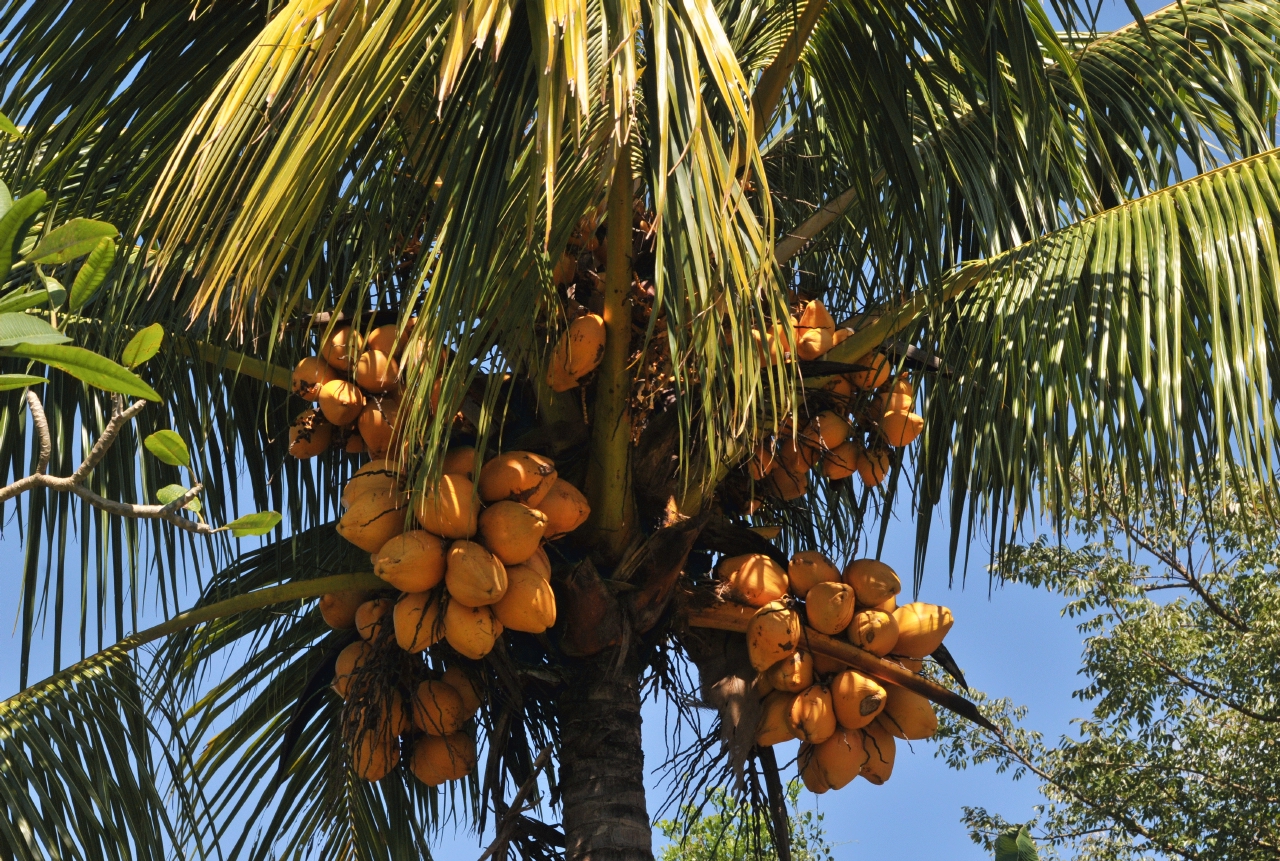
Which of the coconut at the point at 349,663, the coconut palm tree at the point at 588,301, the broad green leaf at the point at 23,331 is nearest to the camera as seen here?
the broad green leaf at the point at 23,331

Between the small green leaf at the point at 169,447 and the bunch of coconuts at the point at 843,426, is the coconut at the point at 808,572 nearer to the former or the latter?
the bunch of coconuts at the point at 843,426

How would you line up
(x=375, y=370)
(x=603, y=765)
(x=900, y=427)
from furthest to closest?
(x=900, y=427), (x=603, y=765), (x=375, y=370)

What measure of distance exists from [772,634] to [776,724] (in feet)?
0.73

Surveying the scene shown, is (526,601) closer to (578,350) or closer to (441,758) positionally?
(578,350)

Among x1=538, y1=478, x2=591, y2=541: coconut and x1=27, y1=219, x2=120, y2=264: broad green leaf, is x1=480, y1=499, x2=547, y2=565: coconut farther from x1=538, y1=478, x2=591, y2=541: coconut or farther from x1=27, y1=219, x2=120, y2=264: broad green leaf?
x1=27, y1=219, x2=120, y2=264: broad green leaf

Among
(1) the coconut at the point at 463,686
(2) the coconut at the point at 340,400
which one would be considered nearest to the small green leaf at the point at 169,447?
(2) the coconut at the point at 340,400

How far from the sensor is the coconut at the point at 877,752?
304 centimetres

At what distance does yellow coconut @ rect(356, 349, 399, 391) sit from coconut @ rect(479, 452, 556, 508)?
1.02 ft

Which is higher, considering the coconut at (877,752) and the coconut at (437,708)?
the coconut at (877,752)

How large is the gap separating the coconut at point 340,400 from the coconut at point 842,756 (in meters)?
Answer: 1.23

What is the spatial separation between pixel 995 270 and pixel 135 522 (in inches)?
82.4

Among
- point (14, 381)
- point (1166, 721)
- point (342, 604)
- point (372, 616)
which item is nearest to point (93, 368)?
point (14, 381)

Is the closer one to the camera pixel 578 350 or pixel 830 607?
pixel 578 350

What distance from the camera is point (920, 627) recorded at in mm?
3059
